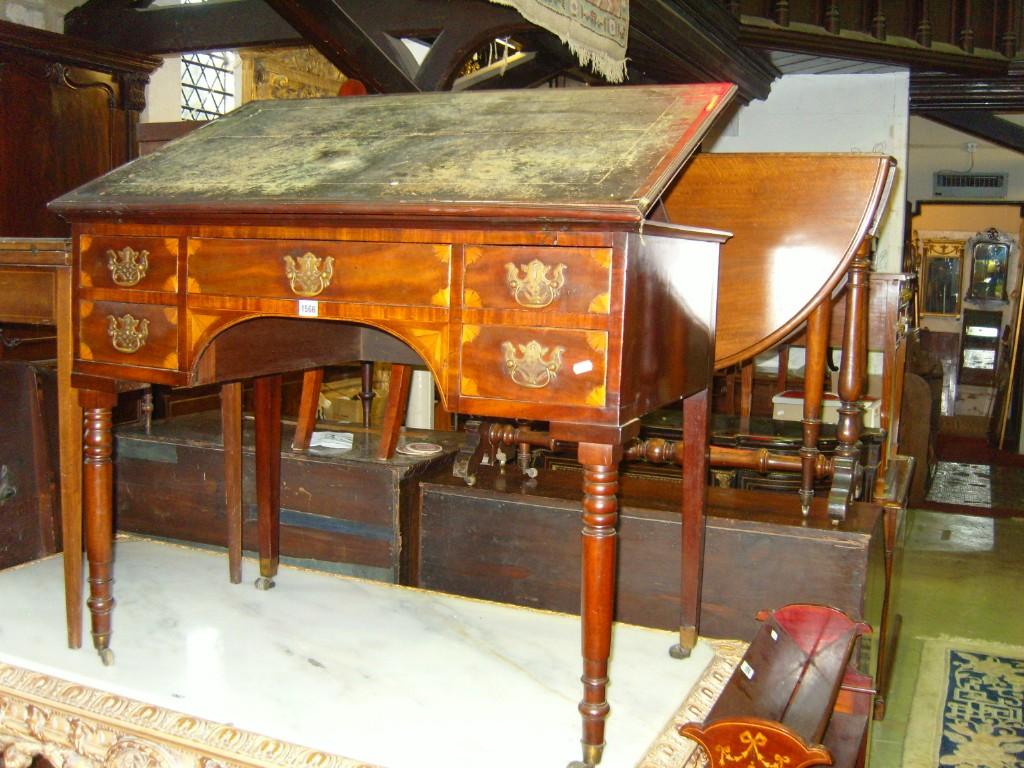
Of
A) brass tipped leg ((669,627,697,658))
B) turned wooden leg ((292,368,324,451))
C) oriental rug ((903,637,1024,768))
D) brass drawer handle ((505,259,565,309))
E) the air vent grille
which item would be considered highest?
the air vent grille

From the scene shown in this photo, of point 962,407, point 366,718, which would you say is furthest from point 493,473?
point 962,407

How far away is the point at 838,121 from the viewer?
6.72m

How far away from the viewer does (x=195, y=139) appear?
2100 millimetres

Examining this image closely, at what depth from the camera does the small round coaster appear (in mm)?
2859

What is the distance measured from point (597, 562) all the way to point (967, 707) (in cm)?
209

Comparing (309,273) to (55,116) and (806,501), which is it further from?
(55,116)

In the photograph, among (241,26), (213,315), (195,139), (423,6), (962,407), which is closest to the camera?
(213,315)

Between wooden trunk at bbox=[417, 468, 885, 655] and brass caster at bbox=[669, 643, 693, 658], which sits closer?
brass caster at bbox=[669, 643, 693, 658]

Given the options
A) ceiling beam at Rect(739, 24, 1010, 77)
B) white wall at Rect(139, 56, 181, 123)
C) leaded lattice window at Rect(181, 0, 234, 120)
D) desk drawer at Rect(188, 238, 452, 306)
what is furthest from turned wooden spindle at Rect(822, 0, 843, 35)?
desk drawer at Rect(188, 238, 452, 306)

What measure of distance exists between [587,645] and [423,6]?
3460 millimetres

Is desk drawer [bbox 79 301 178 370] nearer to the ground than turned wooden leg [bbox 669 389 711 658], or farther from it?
farther from it

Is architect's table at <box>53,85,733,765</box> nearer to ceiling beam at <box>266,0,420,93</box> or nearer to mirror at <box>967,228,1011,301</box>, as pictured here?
ceiling beam at <box>266,0,420,93</box>

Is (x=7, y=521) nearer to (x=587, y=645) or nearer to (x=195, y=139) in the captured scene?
(x=195, y=139)

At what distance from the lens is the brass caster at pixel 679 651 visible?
2057 mm
